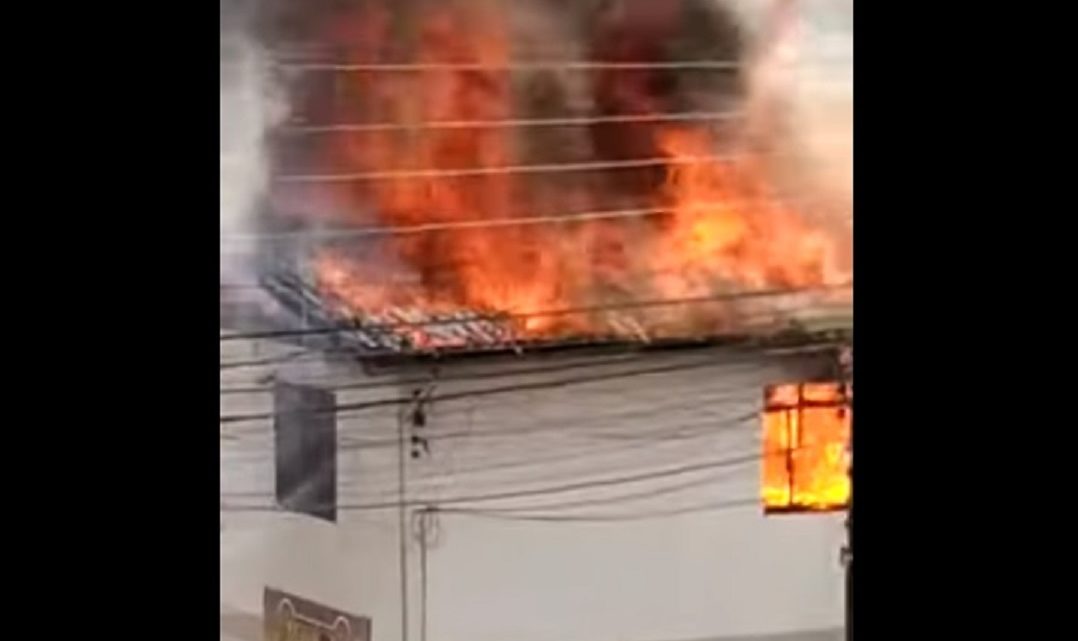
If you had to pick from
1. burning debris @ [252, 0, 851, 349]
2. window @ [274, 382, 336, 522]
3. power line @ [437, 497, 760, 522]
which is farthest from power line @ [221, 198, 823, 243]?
power line @ [437, 497, 760, 522]

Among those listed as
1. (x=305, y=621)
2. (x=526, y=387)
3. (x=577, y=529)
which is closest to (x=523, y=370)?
(x=526, y=387)

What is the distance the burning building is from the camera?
1.11 m

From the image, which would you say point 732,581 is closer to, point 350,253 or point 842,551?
point 842,551

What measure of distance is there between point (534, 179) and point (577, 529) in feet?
0.84

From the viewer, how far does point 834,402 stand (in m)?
1.15

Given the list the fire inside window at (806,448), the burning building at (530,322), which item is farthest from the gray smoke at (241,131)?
the fire inside window at (806,448)

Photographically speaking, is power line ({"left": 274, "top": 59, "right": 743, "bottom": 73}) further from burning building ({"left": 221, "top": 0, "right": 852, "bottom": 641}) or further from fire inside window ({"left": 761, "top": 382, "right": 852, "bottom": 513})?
fire inside window ({"left": 761, "top": 382, "right": 852, "bottom": 513})

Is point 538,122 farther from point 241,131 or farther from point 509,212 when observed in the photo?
point 241,131

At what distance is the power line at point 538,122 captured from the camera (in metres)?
1.11

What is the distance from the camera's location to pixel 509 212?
3.74 ft
